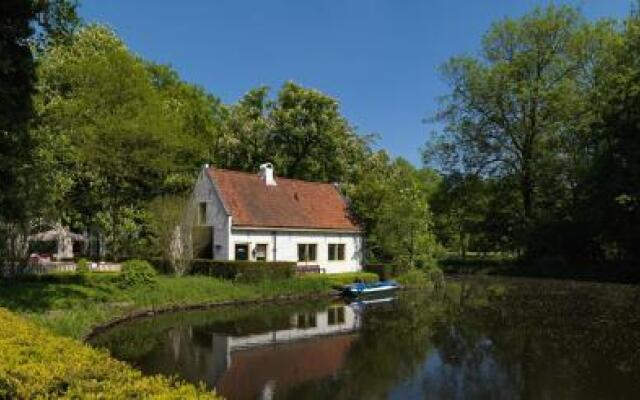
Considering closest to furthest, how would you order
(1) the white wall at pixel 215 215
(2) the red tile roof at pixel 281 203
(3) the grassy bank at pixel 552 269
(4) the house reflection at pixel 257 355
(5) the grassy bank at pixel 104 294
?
1. (4) the house reflection at pixel 257 355
2. (5) the grassy bank at pixel 104 294
3. (1) the white wall at pixel 215 215
4. (2) the red tile roof at pixel 281 203
5. (3) the grassy bank at pixel 552 269

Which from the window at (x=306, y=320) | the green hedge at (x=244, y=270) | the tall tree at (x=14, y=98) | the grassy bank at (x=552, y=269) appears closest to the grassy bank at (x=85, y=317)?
the green hedge at (x=244, y=270)

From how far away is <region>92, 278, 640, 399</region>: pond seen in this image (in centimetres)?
1427

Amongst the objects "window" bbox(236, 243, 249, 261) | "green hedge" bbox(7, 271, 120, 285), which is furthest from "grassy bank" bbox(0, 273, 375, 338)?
"window" bbox(236, 243, 249, 261)

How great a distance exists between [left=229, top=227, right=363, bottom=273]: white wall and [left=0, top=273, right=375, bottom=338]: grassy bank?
4735 millimetres

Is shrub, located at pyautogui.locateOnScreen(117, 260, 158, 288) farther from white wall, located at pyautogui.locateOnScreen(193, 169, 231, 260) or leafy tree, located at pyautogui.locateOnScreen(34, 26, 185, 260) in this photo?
leafy tree, located at pyautogui.locateOnScreen(34, 26, 185, 260)

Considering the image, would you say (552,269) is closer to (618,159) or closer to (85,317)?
(618,159)

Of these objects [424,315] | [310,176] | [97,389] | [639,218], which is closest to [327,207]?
[310,176]

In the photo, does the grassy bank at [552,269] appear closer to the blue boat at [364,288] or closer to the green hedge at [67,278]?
the blue boat at [364,288]

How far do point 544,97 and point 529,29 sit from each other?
6477 millimetres

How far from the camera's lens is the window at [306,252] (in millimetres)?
41094

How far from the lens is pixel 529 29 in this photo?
55.6 metres

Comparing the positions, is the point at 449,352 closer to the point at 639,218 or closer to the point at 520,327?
the point at 520,327

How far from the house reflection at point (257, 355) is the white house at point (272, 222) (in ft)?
43.3

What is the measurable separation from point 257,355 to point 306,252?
23396 mm
